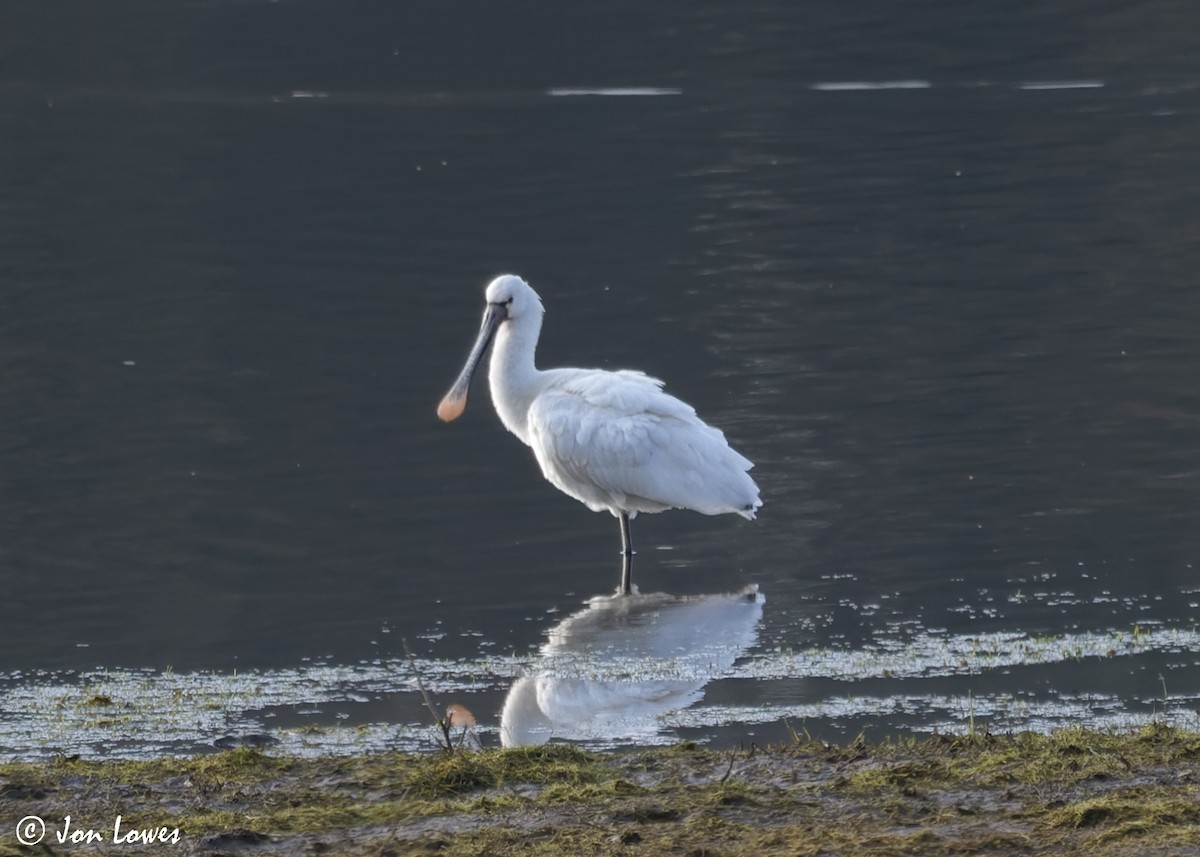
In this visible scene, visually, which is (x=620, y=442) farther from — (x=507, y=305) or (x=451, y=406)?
(x=451, y=406)

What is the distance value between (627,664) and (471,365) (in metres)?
3.98

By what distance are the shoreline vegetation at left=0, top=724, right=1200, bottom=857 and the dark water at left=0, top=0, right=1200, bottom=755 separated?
1.15m

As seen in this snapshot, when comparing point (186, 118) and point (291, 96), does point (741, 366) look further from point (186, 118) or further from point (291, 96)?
point (291, 96)

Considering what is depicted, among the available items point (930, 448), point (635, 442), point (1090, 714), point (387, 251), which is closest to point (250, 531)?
point (635, 442)

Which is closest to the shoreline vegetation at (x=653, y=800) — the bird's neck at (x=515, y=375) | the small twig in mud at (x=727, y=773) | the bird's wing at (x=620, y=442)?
the small twig in mud at (x=727, y=773)

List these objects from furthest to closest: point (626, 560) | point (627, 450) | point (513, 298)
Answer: point (513, 298) < point (627, 450) < point (626, 560)

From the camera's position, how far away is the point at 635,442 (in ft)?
32.1

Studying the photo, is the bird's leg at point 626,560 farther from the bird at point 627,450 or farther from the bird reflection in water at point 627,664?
the bird reflection in water at point 627,664

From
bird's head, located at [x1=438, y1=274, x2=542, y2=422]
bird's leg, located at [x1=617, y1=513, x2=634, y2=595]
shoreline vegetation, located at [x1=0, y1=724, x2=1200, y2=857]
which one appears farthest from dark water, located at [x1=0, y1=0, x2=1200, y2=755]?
shoreline vegetation, located at [x1=0, y1=724, x2=1200, y2=857]

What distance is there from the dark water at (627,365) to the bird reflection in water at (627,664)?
14 centimetres

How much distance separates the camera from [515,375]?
10.6 metres

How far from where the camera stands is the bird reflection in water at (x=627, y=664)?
6926 mm

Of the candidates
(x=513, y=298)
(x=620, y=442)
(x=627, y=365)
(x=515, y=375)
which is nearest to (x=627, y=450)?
(x=620, y=442)

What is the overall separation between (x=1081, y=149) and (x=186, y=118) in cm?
1357
